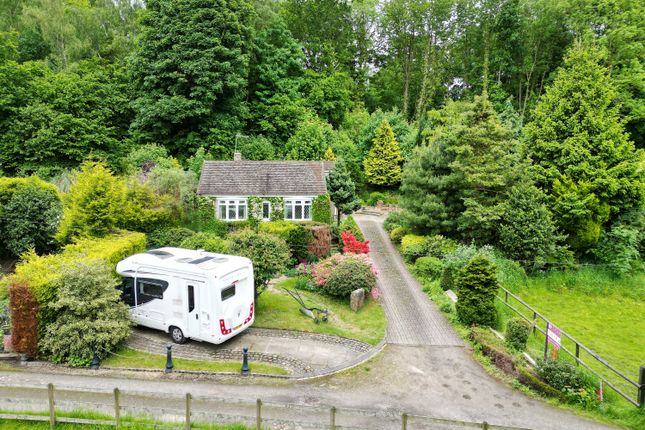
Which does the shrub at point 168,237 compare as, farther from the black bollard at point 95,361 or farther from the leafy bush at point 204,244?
the black bollard at point 95,361

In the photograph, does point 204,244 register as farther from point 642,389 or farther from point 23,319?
point 642,389

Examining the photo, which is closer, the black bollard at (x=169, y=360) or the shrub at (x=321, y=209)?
the black bollard at (x=169, y=360)


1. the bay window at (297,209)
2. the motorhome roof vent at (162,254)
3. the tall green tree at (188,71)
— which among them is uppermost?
the tall green tree at (188,71)

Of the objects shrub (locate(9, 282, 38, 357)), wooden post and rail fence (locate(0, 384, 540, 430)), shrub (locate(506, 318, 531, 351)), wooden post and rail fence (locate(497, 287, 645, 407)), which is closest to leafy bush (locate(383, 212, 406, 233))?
wooden post and rail fence (locate(497, 287, 645, 407))

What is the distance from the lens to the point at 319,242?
81.9 feet

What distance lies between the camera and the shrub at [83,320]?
44.9 ft

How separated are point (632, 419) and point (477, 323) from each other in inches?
241

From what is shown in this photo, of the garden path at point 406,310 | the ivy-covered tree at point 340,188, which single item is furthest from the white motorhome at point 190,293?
the ivy-covered tree at point 340,188

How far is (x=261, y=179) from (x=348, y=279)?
10.4m

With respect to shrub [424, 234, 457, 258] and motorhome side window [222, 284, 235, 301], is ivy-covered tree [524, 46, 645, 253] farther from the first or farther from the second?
motorhome side window [222, 284, 235, 301]

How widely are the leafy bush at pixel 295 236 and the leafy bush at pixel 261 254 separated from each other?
626 cm

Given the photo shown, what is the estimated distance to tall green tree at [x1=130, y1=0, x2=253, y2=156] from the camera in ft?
119

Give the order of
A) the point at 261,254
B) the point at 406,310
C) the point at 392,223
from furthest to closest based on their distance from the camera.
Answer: the point at 392,223, the point at 406,310, the point at 261,254

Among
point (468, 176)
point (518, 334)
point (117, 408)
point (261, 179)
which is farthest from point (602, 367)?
point (261, 179)
